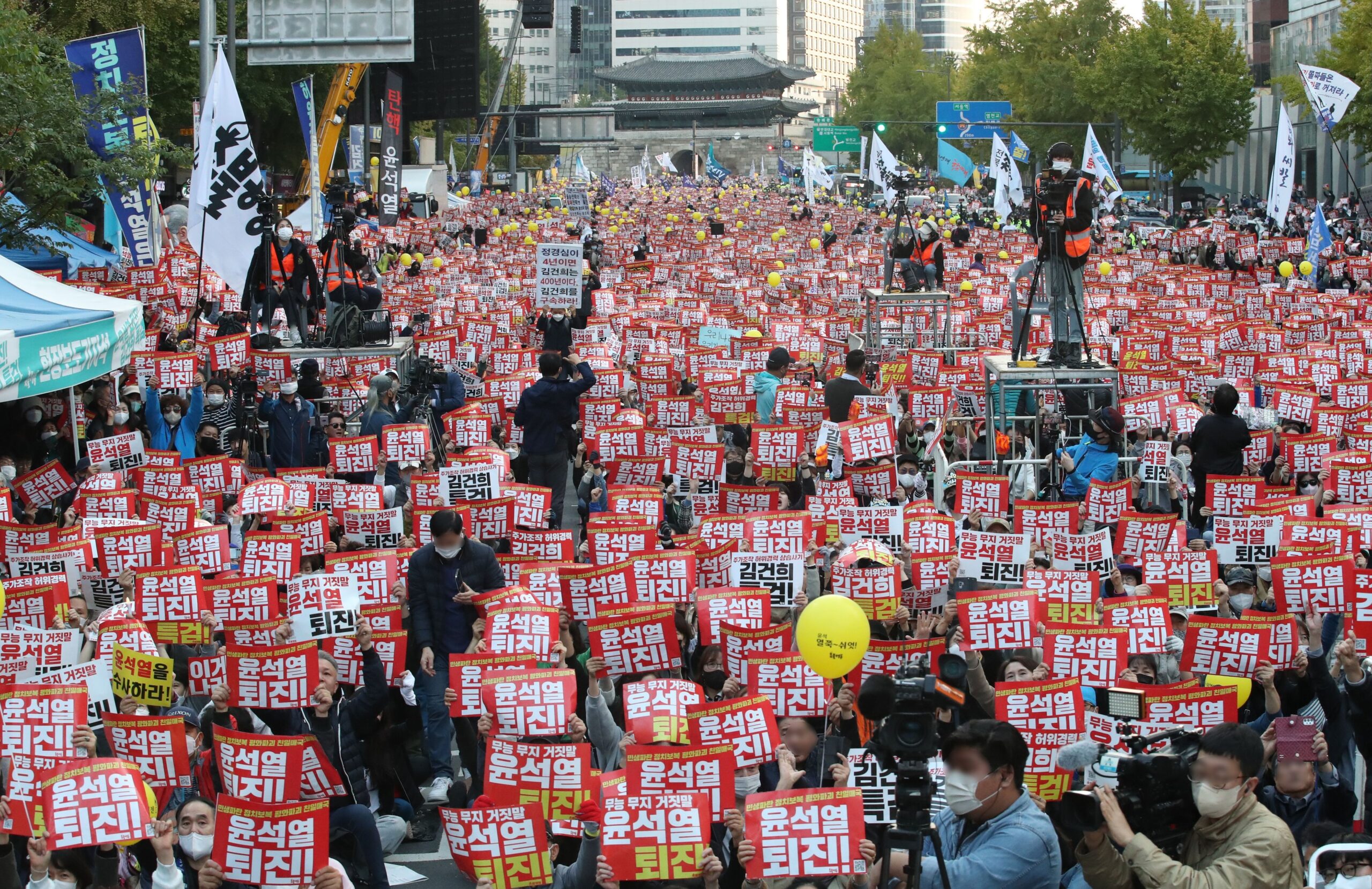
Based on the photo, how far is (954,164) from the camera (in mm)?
45594

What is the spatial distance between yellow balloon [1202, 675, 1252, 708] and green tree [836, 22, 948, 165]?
272 ft

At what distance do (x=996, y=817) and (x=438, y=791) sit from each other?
441cm

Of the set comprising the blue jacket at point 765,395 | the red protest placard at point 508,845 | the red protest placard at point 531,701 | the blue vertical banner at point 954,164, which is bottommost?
the red protest placard at point 508,845

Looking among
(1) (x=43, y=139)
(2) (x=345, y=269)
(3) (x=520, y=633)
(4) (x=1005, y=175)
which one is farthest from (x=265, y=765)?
(4) (x=1005, y=175)

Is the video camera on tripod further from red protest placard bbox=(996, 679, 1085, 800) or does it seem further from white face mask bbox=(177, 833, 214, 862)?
white face mask bbox=(177, 833, 214, 862)

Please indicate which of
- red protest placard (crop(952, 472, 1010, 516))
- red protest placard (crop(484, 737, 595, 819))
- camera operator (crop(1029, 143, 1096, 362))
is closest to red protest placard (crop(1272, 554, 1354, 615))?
red protest placard (crop(952, 472, 1010, 516))

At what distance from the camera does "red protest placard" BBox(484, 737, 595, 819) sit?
696cm

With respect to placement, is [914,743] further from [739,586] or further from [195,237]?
[195,237]

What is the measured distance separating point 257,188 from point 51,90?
4.03 metres

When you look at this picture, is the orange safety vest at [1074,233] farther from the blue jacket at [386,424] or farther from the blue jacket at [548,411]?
the blue jacket at [386,424]

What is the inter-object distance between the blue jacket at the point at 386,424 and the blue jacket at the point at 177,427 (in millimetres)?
1448

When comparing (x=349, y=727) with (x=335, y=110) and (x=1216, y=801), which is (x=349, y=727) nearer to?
(x=1216, y=801)

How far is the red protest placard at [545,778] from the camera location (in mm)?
6961

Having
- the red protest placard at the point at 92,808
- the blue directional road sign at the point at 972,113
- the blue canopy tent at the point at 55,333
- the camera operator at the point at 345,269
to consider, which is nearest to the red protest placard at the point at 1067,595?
the red protest placard at the point at 92,808
